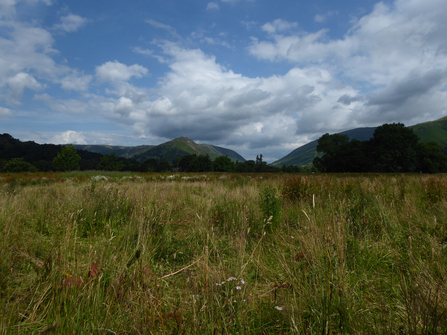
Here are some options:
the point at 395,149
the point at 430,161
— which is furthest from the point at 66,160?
the point at 430,161

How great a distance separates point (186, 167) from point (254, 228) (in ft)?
302

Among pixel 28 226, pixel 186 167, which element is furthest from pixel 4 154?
pixel 28 226

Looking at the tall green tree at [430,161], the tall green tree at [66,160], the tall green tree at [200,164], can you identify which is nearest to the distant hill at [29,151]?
the tall green tree at [66,160]

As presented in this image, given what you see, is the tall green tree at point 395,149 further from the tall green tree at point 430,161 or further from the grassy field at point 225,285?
the grassy field at point 225,285

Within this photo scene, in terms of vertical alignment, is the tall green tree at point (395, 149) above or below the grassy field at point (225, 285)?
above

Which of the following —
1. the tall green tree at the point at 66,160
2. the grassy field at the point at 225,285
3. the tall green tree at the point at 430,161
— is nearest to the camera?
the grassy field at the point at 225,285

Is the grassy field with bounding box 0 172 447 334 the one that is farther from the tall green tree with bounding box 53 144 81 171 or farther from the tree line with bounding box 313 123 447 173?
the tall green tree with bounding box 53 144 81 171

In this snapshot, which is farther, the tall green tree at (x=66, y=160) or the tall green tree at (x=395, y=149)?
the tall green tree at (x=66, y=160)

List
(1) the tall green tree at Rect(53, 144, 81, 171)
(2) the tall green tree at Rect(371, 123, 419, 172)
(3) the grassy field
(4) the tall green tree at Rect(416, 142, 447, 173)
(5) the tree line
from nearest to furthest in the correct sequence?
1. (3) the grassy field
2. (2) the tall green tree at Rect(371, 123, 419, 172)
3. (5) the tree line
4. (4) the tall green tree at Rect(416, 142, 447, 173)
5. (1) the tall green tree at Rect(53, 144, 81, 171)

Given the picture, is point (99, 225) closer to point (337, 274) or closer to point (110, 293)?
point (110, 293)

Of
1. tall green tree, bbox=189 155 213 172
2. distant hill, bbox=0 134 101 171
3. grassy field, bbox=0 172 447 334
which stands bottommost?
grassy field, bbox=0 172 447 334

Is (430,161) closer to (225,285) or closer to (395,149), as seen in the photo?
(395,149)

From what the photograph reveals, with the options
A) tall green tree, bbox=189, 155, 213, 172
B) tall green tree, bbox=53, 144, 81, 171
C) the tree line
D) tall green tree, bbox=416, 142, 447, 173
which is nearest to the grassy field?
the tree line

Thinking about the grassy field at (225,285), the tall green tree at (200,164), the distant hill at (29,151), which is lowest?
the grassy field at (225,285)
